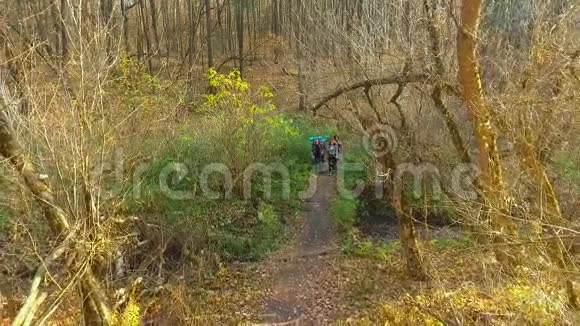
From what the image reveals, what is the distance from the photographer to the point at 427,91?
9734mm

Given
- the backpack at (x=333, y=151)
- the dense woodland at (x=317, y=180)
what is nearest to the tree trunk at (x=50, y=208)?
the dense woodland at (x=317, y=180)

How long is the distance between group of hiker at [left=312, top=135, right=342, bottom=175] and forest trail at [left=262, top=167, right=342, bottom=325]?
180 cm

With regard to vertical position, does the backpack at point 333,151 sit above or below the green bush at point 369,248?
above

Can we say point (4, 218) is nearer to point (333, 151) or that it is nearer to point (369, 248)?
point (369, 248)

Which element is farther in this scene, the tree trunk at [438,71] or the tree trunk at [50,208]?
the tree trunk at [438,71]

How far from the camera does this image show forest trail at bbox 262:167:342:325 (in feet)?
31.5

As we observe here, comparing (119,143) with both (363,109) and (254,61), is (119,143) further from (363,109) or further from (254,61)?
(254,61)

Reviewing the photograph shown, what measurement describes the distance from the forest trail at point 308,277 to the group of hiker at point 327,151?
180cm

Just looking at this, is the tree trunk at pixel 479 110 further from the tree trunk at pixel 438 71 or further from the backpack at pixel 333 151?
the backpack at pixel 333 151

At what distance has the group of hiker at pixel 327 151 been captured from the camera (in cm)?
1550

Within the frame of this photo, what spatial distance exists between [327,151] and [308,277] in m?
5.73

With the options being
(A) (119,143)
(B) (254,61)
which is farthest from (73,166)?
(B) (254,61)

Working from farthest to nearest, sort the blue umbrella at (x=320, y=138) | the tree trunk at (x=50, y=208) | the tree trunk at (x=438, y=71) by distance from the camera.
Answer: the blue umbrella at (x=320, y=138), the tree trunk at (x=438, y=71), the tree trunk at (x=50, y=208)

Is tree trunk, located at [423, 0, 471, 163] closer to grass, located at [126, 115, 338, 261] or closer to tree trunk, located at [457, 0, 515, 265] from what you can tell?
tree trunk, located at [457, 0, 515, 265]
